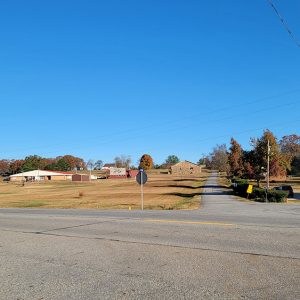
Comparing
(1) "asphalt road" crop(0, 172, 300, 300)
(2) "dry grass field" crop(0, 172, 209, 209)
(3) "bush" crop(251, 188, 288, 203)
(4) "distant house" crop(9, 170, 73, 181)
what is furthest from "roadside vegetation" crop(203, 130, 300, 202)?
(4) "distant house" crop(9, 170, 73, 181)

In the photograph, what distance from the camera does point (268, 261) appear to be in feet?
26.3

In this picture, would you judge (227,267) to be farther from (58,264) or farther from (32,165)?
(32,165)

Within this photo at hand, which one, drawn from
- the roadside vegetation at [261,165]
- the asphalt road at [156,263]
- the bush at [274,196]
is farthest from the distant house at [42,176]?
the asphalt road at [156,263]

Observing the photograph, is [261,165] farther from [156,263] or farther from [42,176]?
[42,176]

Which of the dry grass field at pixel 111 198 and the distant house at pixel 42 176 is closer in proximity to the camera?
the dry grass field at pixel 111 198

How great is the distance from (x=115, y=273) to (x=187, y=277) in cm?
136

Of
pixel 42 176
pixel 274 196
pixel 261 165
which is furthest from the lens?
pixel 42 176

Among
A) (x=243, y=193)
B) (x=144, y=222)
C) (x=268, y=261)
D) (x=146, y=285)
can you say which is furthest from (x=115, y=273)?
(x=243, y=193)

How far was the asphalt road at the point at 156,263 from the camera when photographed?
6.41 m

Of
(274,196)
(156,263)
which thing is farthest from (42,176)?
(156,263)

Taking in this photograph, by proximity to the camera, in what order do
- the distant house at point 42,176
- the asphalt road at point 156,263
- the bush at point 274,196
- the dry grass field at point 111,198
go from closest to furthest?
the asphalt road at point 156,263, the bush at point 274,196, the dry grass field at point 111,198, the distant house at point 42,176

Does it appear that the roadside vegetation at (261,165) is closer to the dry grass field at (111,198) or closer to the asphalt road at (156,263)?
the dry grass field at (111,198)

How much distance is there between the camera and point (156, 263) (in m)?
8.25

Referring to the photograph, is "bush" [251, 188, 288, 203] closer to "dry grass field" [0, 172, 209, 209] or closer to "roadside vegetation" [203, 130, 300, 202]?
"roadside vegetation" [203, 130, 300, 202]
